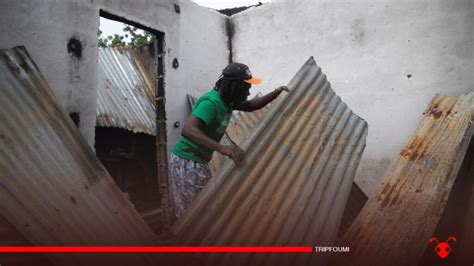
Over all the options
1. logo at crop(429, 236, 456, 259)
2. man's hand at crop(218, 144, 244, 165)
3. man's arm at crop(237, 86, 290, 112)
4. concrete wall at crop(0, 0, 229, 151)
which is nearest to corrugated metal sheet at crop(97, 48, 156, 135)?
concrete wall at crop(0, 0, 229, 151)

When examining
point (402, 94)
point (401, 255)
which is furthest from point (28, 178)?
point (402, 94)

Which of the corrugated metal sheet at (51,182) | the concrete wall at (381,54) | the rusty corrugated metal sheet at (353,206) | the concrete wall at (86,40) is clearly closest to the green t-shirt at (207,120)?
the corrugated metal sheet at (51,182)

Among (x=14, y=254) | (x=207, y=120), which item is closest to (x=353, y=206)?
(x=207, y=120)

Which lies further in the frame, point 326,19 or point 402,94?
point 326,19

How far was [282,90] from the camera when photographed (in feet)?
8.62

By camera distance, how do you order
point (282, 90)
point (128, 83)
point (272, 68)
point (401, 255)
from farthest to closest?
point (128, 83) < point (272, 68) < point (282, 90) < point (401, 255)

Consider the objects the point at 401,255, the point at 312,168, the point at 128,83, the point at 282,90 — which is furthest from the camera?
the point at 128,83

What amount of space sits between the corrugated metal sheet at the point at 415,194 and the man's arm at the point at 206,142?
2.73ft

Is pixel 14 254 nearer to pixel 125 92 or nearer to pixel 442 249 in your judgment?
pixel 442 249

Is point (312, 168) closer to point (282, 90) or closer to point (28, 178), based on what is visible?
point (282, 90)

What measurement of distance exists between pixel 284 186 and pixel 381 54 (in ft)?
10.5

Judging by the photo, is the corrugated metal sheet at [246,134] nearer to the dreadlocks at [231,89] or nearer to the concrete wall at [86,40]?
the concrete wall at [86,40]

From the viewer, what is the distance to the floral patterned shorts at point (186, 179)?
2.38 meters

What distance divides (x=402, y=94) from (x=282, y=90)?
2427 mm
